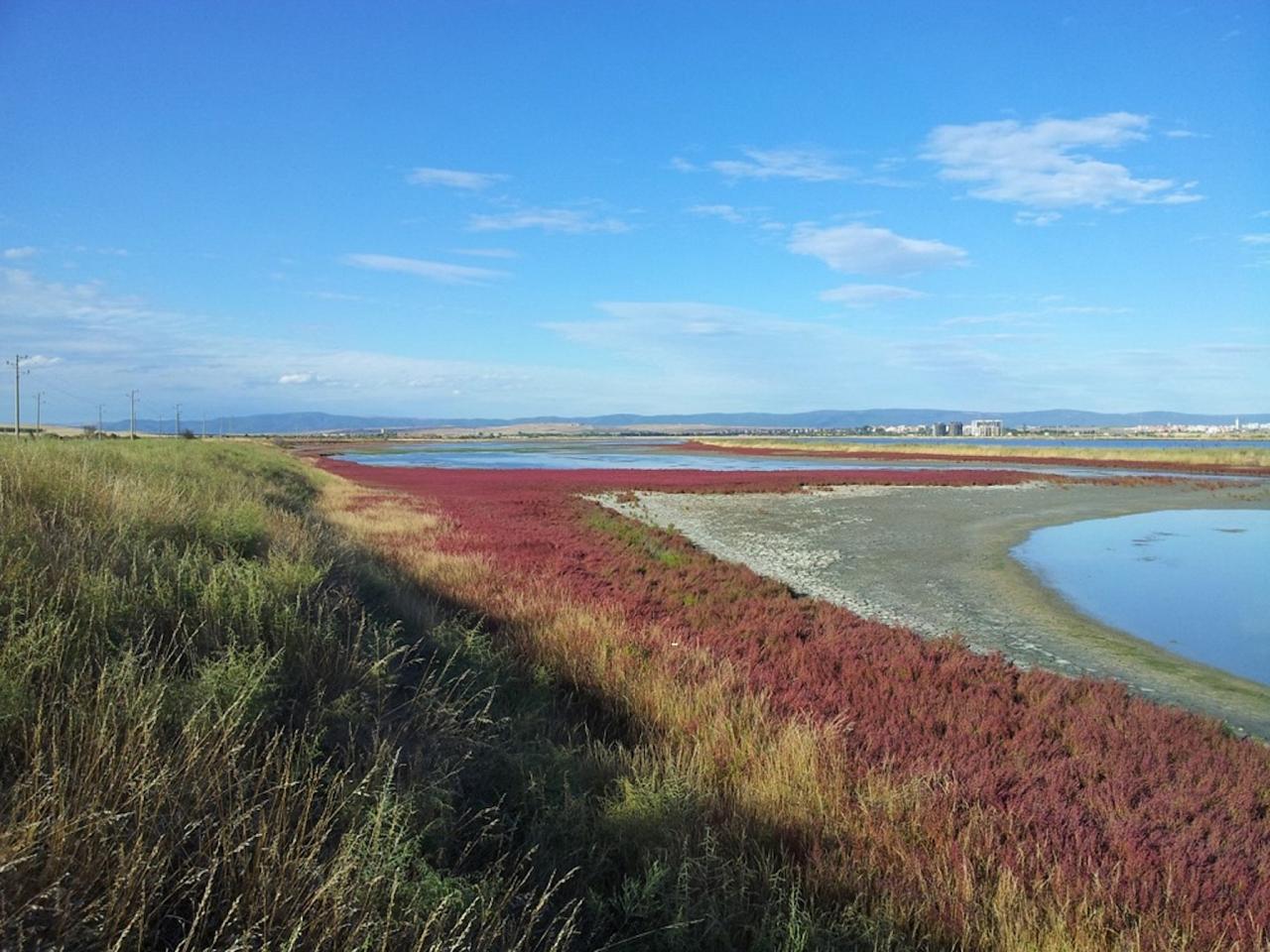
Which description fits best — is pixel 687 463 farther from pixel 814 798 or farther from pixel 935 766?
pixel 814 798

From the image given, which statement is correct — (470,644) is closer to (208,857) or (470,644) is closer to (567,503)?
(208,857)

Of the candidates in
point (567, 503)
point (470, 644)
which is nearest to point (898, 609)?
point (470, 644)

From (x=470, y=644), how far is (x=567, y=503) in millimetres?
22775

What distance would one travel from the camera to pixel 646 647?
897 cm

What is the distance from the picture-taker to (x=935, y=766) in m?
5.98

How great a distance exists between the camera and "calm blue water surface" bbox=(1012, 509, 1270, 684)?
12.5 meters

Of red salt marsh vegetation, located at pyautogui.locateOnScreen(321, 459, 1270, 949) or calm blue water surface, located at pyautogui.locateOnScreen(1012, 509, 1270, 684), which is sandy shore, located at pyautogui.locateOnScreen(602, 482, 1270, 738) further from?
red salt marsh vegetation, located at pyautogui.locateOnScreen(321, 459, 1270, 949)

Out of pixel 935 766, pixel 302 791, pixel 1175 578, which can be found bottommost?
pixel 1175 578

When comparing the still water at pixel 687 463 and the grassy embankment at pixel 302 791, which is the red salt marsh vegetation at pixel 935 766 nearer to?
the grassy embankment at pixel 302 791

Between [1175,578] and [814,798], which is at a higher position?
[814,798]

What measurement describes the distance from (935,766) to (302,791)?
4.61 m

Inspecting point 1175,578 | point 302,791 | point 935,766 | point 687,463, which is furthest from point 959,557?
point 687,463

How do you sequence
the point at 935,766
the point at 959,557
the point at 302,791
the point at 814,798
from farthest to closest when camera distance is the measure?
the point at 959,557
the point at 935,766
the point at 814,798
the point at 302,791

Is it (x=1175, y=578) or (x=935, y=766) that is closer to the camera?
(x=935, y=766)
